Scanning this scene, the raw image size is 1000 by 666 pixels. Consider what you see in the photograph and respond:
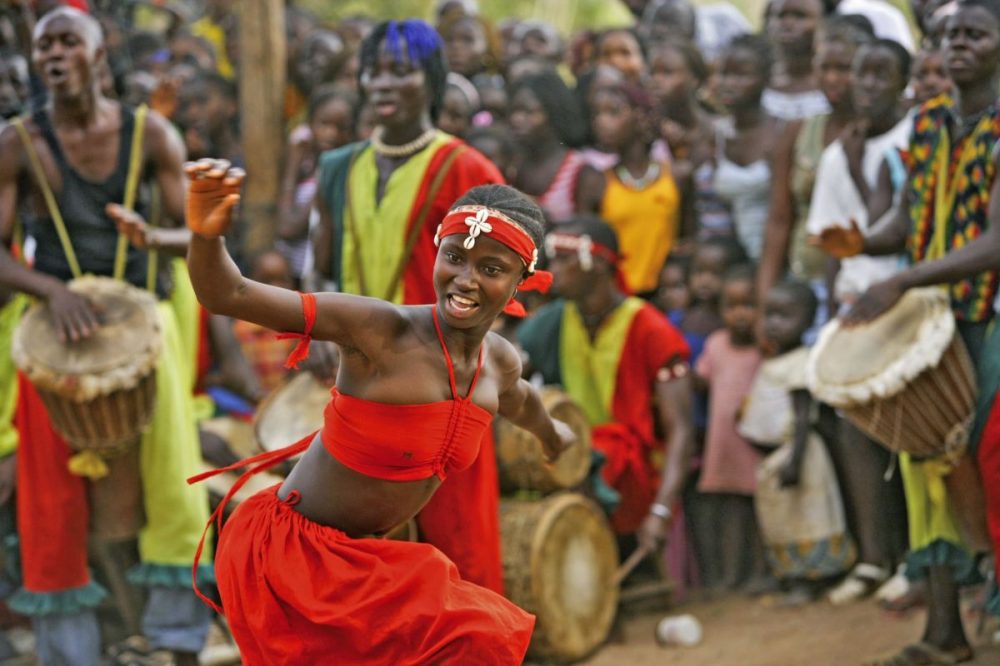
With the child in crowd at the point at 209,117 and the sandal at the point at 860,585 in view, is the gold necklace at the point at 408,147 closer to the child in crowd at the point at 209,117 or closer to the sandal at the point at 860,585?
the sandal at the point at 860,585

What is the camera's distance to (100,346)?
17.9ft

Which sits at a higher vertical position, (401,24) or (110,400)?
(401,24)

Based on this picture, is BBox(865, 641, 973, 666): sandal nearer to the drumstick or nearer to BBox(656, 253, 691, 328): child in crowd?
the drumstick

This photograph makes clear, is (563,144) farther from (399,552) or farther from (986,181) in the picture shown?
(399,552)

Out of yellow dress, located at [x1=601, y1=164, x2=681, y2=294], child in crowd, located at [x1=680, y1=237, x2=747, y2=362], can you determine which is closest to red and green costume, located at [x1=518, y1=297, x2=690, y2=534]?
child in crowd, located at [x1=680, y1=237, x2=747, y2=362]

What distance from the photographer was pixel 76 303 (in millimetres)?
5426

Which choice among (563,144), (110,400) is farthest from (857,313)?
(563,144)

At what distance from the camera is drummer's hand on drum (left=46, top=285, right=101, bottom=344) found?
212 inches

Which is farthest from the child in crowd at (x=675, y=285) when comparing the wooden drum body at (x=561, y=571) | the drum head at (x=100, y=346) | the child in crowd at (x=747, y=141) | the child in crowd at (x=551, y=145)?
the drum head at (x=100, y=346)

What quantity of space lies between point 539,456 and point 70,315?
6.87ft

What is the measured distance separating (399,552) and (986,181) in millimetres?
2723

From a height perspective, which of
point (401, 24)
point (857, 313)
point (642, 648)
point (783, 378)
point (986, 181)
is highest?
point (401, 24)

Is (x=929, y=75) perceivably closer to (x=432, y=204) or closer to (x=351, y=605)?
(x=432, y=204)

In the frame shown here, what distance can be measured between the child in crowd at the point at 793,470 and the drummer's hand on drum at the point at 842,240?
1.55m
